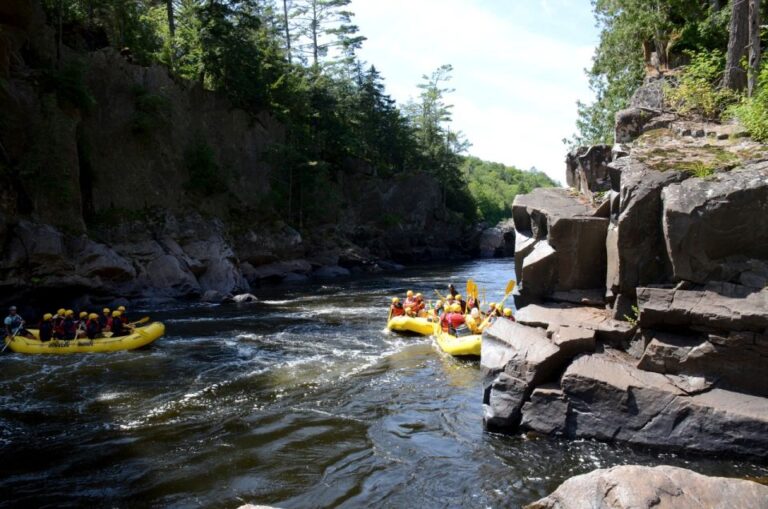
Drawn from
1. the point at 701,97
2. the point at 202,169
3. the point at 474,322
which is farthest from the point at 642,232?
Answer: the point at 202,169

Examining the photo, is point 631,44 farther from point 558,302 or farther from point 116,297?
point 116,297

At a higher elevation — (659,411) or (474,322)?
(474,322)

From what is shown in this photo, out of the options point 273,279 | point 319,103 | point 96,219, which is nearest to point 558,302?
point 96,219

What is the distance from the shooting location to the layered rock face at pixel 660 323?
282 inches

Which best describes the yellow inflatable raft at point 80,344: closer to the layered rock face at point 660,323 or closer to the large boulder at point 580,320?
the layered rock face at point 660,323

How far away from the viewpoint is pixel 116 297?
2108cm

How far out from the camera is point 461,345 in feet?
40.6

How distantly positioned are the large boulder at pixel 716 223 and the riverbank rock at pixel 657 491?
164 inches

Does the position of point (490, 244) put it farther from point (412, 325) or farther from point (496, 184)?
point (496, 184)

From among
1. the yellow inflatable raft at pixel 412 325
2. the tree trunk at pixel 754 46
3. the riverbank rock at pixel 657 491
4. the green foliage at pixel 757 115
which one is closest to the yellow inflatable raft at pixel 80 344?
the yellow inflatable raft at pixel 412 325

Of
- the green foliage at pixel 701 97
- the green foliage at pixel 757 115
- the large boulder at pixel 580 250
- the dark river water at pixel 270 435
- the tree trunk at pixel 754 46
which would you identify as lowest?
the dark river water at pixel 270 435

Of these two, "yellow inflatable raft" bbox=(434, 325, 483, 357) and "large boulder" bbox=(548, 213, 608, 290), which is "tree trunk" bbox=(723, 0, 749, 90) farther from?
"yellow inflatable raft" bbox=(434, 325, 483, 357)

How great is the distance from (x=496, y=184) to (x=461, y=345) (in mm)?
100866

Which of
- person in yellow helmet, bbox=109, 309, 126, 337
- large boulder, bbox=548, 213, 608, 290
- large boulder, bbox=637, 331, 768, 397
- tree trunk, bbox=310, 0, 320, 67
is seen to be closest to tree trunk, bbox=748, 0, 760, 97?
large boulder, bbox=548, 213, 608, 290
